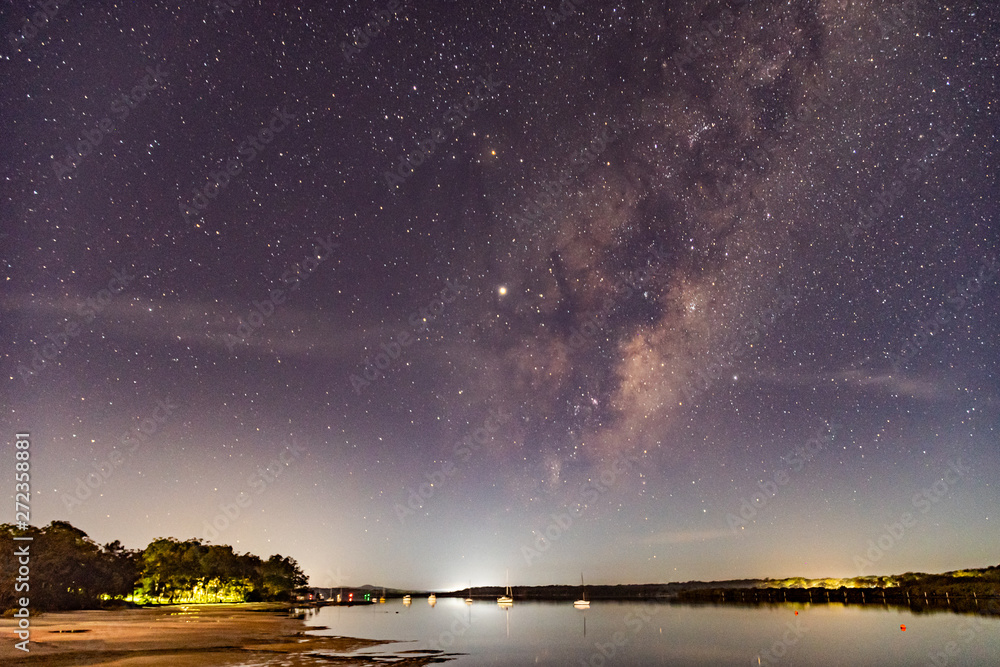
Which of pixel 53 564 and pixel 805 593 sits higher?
pixel 53 564

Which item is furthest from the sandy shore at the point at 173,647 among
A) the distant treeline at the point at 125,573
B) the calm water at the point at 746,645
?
the distant treeline at the point at 125,573

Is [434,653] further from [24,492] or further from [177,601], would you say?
[177,601]

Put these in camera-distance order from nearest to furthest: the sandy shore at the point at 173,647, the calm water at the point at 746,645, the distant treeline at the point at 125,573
A: 1. the sandy shore at the point at 173,647
2. the calm water at the point at 746,645
3. the distant treeline at the point at 125,573

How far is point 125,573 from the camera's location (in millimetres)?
92750

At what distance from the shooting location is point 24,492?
73.5 ft

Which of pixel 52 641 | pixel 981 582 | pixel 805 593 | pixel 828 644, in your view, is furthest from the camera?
pixel 805 593

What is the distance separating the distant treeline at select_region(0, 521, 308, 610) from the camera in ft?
204

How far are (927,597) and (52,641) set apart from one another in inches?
6386

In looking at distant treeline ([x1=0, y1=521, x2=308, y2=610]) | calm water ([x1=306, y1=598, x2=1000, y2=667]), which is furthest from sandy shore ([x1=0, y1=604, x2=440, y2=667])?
distant treeline ([x1=0, y1=521, x2=308, y2=610])

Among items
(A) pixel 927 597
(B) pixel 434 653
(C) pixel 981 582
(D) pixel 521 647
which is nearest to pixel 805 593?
(A) pixel 927 597

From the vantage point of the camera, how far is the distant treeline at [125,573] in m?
62.2

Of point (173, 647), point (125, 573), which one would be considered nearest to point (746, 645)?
point (173, 647)

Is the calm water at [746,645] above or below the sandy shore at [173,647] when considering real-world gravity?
below

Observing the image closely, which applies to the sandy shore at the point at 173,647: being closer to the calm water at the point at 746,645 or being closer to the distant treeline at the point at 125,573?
the calm water at the point at 746,645
